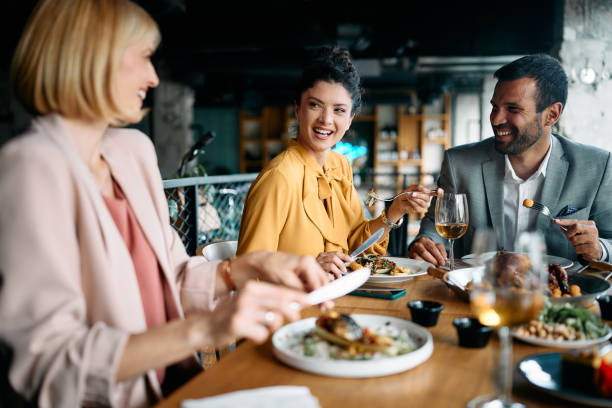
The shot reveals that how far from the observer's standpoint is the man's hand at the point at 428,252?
1908 mm

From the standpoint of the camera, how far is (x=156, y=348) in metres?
0.89

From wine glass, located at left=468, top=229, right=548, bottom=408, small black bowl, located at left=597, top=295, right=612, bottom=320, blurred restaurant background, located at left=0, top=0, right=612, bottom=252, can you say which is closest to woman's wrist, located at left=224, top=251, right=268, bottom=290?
wine glass, located at left=468, top=229, right=548, bottom=408

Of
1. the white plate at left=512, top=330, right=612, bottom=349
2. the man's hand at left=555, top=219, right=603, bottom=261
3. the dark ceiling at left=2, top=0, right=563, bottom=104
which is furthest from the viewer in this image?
the dark ceiling at left=2, top=0, right=563, bottom=104

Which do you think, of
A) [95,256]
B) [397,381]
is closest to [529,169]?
[397,381]

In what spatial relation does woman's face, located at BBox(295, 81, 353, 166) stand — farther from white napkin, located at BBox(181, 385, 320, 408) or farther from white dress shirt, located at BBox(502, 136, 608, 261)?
white napkin, located at BBox(181, 385, 320, 408)

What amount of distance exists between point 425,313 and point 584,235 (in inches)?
35.8

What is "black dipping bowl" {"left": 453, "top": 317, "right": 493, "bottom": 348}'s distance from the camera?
3.49 ft

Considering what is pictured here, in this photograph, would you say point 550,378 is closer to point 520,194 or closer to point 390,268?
point 390,268

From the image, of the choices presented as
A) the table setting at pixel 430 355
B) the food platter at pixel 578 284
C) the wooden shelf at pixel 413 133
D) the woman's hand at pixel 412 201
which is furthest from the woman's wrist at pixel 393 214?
the wooden shelf at pixel 413 133

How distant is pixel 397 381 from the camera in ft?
3.01

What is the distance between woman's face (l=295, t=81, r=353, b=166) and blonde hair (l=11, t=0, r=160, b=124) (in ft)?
3.79

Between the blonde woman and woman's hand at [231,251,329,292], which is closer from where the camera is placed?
the blonde woman

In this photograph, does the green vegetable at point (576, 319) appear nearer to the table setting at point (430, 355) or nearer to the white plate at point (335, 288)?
the table setting at point (430, 355)

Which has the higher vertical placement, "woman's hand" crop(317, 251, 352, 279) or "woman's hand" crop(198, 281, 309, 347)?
"woman's hand" crop(198, 281, 309, 347)
